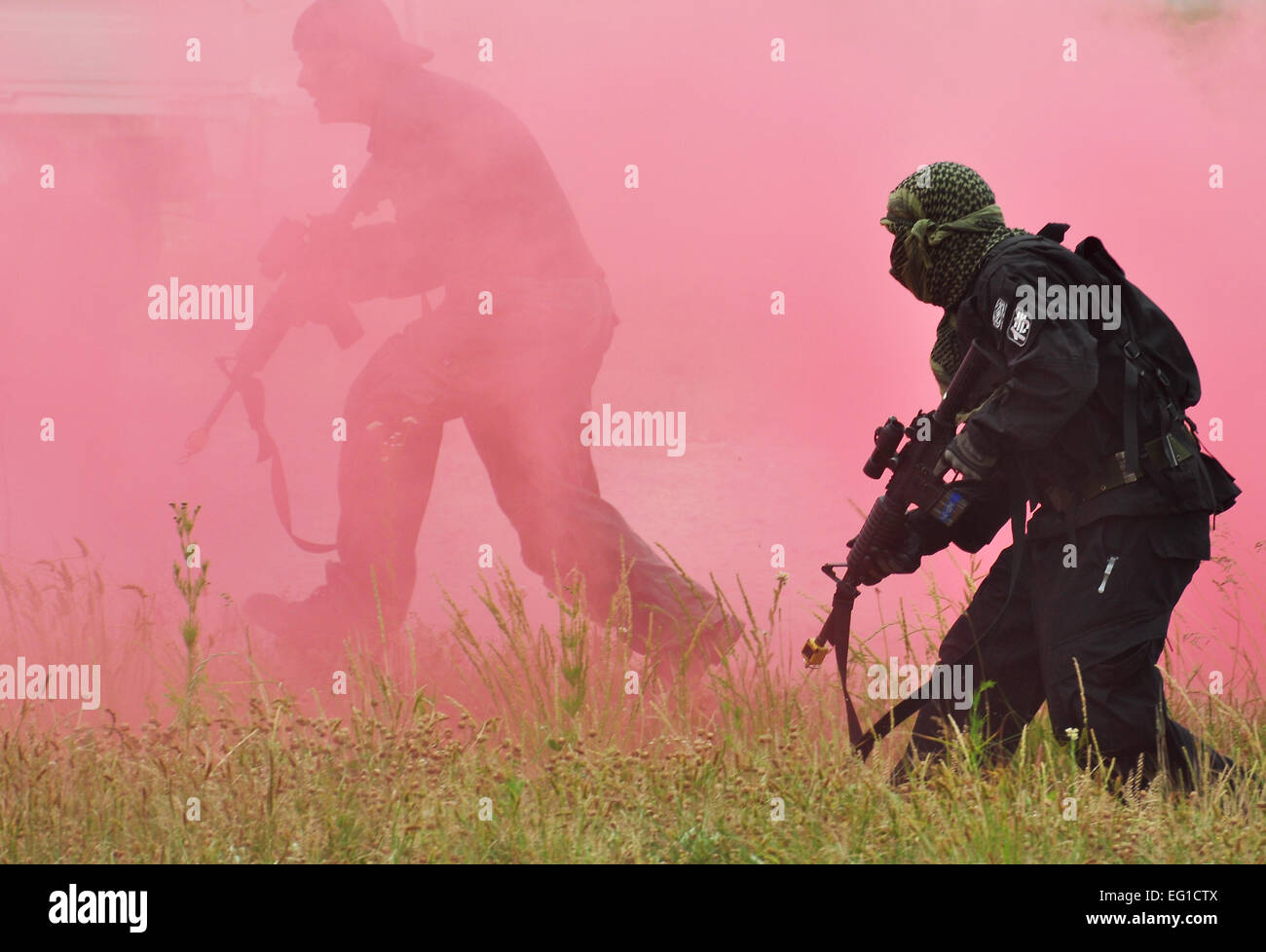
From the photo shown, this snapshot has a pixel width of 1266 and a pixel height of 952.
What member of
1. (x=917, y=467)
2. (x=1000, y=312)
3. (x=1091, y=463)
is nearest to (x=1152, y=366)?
(x=1091, y=463)

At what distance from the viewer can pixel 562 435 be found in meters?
4.46

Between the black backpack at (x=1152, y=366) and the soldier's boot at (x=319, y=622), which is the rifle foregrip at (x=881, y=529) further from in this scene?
the soldier's boot at (x=319, y=622)

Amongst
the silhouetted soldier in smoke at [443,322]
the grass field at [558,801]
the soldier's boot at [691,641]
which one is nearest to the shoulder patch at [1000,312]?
the grass field at [558,801]

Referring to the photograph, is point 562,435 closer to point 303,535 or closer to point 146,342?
point 303,535

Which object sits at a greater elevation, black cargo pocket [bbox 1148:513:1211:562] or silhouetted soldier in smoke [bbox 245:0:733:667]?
silhouetted soldier in smoke [bbox 245:0:733:667]

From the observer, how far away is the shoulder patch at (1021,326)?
284 cm

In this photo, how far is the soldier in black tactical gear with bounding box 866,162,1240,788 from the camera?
284cm

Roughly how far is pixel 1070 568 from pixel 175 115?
3.54 meters

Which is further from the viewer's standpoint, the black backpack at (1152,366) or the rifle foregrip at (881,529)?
the rifle foregrip at (881,529)

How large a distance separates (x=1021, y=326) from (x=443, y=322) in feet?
7.16

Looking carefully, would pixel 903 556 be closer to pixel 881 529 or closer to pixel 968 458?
pixel 881 529

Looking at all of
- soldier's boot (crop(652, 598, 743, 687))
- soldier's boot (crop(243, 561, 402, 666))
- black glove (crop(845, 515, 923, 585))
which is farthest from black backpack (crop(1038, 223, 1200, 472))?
soldier's boot (crop(243, 561, 402, 666))

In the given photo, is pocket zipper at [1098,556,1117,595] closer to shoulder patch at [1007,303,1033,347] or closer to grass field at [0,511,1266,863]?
→ grass field at [0,511,1266,863]
